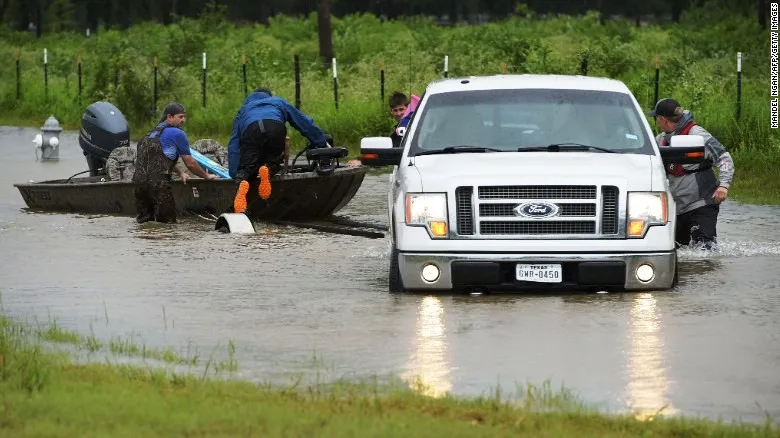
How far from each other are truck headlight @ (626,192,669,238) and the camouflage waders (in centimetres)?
851

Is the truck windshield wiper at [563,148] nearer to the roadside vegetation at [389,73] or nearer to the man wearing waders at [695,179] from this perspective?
the man wearing waders at [695,179]

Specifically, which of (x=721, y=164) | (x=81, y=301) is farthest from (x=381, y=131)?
(x=81, y=301)

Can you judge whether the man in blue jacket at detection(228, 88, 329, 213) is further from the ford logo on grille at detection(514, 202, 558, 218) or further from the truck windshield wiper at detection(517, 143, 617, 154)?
the ford logo on grille at detection(514, 202, 558, 218)

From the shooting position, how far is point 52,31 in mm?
100688

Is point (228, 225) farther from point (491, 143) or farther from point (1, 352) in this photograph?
point (1, 352)

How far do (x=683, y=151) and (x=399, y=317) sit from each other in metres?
3.17

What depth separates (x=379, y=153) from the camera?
1441 centimetres

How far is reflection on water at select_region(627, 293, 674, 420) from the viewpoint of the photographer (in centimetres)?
925

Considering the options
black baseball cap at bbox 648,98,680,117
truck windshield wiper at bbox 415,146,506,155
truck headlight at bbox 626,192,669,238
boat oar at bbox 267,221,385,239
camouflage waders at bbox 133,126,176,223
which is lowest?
boat oar at bbox 267,221,385,239

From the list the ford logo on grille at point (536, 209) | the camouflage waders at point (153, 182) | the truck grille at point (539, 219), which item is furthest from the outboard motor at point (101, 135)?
the ford logo on grille at point (536, 209)

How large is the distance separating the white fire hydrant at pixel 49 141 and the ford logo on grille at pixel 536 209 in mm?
19410

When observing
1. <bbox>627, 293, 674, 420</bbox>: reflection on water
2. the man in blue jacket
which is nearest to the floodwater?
<bbox>627, 293, 674, 420</bbox>: reflection on water

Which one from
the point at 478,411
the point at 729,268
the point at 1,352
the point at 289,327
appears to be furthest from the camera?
the point at 729,268

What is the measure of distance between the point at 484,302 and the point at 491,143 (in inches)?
59.8
